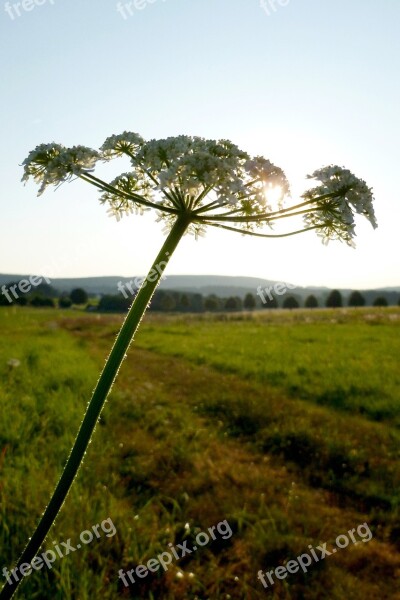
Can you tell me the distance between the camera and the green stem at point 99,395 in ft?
7.59

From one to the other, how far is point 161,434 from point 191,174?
7883 millimetres

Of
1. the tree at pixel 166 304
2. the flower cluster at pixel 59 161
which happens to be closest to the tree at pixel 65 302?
the tree at pixel 166 304

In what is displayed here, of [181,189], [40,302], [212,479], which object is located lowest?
[212,479]

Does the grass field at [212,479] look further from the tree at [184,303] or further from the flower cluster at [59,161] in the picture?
the tree at [184,303]

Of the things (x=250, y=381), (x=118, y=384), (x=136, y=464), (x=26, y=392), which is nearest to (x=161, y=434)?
(x=136, y=464)
